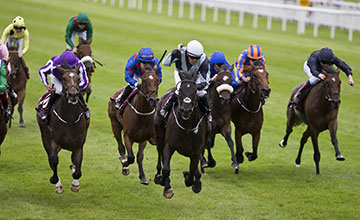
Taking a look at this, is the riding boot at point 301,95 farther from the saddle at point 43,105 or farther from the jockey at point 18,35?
the jockey at point 18,35

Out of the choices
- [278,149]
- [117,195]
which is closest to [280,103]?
[278,149]

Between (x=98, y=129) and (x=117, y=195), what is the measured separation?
513 cm

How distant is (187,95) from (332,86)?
13.1 feet

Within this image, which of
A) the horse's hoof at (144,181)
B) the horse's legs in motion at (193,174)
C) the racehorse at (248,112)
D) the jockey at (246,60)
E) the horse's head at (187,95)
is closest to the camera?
the horse's head at (187,95)

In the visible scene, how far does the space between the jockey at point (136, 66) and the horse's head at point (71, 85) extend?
130 centimetres

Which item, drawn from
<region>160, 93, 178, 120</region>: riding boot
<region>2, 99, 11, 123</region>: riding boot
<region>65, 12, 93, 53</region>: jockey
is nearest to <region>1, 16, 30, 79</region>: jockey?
<region>65, 12, 93, 53</region>: jockey

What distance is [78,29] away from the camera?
52.8ft

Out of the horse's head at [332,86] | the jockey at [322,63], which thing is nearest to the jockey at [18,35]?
the jockey at [322,63]

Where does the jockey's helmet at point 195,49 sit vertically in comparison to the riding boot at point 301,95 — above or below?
above

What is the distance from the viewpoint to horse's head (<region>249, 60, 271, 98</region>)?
11.1 meters

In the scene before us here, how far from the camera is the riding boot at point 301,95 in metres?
12.6

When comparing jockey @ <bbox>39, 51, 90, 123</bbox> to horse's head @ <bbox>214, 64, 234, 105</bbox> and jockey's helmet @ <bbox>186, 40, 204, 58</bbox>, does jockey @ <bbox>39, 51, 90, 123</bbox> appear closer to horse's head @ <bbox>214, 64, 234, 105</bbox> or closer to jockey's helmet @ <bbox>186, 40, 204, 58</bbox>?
jockey's helmet @ <bbox>186, 40, 204, 58</bbox>

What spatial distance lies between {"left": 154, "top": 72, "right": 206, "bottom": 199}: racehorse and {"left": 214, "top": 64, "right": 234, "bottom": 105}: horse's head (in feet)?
4.18

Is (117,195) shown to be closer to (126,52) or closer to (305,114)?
(305,114)
